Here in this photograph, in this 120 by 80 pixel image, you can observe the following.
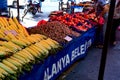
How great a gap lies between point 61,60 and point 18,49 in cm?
130

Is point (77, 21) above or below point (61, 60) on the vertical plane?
above

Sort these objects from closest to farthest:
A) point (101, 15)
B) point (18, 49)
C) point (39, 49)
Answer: point (18, 49), point (39, 49), point (101, 15)

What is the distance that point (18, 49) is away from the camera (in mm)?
4055

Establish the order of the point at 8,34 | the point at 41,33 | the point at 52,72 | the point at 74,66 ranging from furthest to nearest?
the point at 74,66
the point at 41,33
the point at 52,72
the point at 8,34

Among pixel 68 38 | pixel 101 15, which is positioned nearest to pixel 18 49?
pixel 68 38

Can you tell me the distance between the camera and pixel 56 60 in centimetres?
489

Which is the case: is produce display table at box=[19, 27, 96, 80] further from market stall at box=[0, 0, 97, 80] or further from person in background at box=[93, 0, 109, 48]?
person in background at box=[93, 0, 109, 48]

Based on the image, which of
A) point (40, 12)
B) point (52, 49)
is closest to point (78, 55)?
point (52, 49)

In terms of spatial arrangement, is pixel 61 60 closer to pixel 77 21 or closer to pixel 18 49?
pixel 18 49

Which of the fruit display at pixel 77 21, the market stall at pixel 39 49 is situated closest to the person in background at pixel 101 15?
the fruit display at pixel 77 21

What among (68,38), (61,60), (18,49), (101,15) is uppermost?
(101,15)

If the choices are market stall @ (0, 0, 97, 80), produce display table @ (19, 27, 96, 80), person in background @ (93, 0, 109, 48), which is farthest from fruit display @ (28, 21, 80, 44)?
person in background @ (93, 0, 109, 48)

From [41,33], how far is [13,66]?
6.19 feet

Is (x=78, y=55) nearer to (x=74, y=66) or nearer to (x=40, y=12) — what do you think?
(x=74, y=66)
